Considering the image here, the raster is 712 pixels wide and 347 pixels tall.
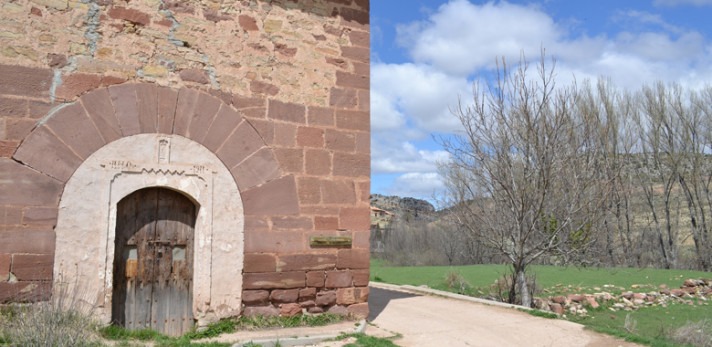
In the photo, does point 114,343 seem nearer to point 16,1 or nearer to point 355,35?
point 16,1

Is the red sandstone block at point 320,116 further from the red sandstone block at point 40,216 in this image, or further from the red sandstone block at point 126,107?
the red sandstone block at point 40,216

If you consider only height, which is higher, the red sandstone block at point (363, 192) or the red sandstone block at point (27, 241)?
the red sandstone block at point (363, 192)

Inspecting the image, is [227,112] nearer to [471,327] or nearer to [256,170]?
[256,170]

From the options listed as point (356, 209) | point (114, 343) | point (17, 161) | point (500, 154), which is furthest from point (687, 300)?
point (17, 161)

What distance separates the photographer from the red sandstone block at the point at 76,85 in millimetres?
5270

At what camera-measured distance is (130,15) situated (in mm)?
5676

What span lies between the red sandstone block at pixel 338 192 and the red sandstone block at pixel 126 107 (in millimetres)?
2382

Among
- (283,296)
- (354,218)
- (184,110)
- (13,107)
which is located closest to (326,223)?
(354,218)

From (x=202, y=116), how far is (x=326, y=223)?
206 cm

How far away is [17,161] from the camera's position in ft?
16.4

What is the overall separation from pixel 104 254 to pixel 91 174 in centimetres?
87

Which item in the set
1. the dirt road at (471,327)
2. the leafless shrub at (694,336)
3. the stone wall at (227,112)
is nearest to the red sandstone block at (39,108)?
the stone wall at (227,112)

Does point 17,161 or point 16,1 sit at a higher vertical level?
point 16,1

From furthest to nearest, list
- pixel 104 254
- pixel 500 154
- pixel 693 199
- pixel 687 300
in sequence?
pixel 693 199 → pixel 687 300 → pixel 500 154 → pixel 104 254
